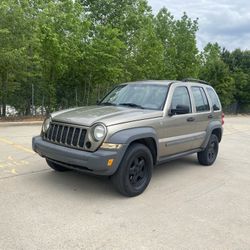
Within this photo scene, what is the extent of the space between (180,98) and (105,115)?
179cm

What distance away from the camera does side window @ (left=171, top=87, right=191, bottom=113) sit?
6006mm

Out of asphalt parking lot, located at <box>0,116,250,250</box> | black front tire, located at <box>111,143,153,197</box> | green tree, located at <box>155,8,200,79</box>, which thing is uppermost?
green tree, located at <box>155,8,200,79</box>

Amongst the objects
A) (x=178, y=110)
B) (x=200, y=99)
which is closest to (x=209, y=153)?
(x=200, y=99)

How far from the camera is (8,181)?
550 cm

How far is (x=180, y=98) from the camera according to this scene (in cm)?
625

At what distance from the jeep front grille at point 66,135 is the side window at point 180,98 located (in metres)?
1.84

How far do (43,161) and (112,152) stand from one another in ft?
8.85

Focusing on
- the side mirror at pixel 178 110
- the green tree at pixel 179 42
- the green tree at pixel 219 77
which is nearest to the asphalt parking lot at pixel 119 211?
the side mirror at pixel 178 110

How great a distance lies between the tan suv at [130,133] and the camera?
4738 millimetres

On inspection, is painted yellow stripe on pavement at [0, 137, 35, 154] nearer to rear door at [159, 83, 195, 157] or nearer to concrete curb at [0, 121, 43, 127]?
concrete curb at [0, 121, 43, 127]

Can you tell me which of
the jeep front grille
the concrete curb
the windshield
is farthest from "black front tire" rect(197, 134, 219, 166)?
the concrete curb

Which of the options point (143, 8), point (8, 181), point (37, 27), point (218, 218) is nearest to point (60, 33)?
point (37, 27)

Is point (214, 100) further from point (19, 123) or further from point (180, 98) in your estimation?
point (19, 123)

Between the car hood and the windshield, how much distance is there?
24 cm
